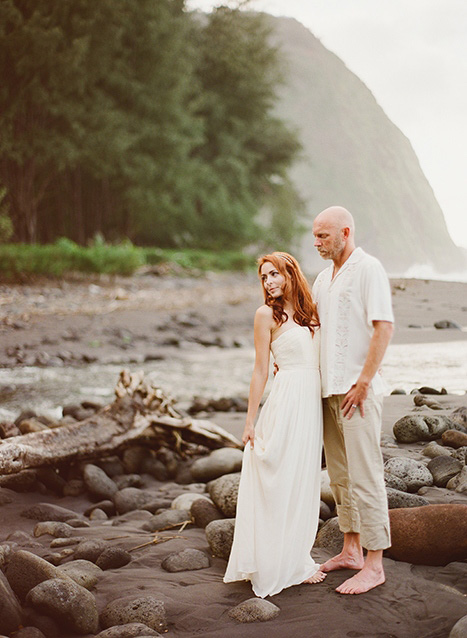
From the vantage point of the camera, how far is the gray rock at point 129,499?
4.52 m

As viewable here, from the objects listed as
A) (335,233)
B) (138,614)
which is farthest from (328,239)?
(138,614)

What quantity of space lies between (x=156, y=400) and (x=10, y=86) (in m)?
15.5

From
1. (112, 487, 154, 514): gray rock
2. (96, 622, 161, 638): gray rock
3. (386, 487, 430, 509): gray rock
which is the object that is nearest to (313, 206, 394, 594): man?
(386, 487, 430, 509): gray rock

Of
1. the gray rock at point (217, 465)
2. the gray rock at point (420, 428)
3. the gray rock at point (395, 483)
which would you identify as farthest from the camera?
the gray rock at point (217, 465)

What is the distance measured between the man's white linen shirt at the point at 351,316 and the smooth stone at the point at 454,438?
1.44 m

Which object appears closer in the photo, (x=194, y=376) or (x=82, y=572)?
(x=82, y=572)

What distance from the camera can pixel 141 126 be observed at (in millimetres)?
23703

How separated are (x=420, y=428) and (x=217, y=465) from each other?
1.50 meters

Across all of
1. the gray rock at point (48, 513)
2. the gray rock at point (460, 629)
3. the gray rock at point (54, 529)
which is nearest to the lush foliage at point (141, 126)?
the gray rock at point (48, 513)

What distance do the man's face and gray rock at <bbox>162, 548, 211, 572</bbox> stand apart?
63.8 inches

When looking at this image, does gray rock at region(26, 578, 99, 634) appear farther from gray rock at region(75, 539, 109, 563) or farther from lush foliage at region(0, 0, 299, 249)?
lush foliage at region(0, 0, 299, 249)

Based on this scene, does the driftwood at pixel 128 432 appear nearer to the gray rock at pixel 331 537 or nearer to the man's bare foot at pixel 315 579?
the gray rock at pixel 331 537

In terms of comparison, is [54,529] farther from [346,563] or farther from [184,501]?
[346,563]

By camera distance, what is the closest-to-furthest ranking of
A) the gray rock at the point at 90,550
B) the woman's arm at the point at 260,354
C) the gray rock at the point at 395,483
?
the woman's arm at the point at 260,354 < the gray rock at the point at 90,550 < the gray rock at the point at 395,483
